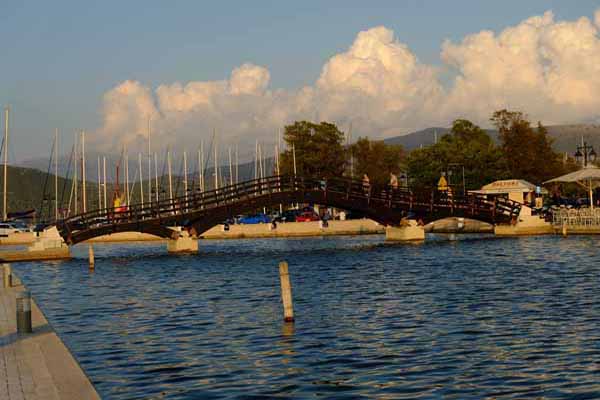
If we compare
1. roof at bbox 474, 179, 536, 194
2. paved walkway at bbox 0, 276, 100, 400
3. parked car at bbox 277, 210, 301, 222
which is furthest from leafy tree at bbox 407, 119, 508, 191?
paved walkway at bbox 0, 276, 100, 400

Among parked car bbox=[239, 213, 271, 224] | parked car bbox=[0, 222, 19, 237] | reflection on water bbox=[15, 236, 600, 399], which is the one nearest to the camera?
reflection on water bbox=[15, 236, 600, 399]

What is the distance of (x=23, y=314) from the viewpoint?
71.4 ft

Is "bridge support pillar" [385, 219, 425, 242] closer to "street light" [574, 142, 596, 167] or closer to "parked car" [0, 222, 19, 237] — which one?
"street light" [574, 142, 596, 167]

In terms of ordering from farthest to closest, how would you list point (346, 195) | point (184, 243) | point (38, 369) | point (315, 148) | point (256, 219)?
point (315, 148)
point (256, 219)
point (184, 243)
point (346, 195)
point (38, 369)

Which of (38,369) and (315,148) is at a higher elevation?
(315,148)

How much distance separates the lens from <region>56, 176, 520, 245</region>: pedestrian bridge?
6819 centimetres

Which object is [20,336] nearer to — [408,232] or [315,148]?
[408,232]

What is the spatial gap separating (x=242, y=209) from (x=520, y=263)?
84.9ft

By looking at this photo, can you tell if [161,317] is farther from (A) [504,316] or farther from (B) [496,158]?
(B) [496,158]

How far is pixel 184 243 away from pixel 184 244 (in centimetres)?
11

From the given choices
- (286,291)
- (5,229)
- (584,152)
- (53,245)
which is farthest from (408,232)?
(5,229)

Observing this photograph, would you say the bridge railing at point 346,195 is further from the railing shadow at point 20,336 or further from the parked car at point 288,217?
the railing shadow at point 20,336

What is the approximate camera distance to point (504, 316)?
90.8ft

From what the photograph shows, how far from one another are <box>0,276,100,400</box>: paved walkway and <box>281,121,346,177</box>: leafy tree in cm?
12193
